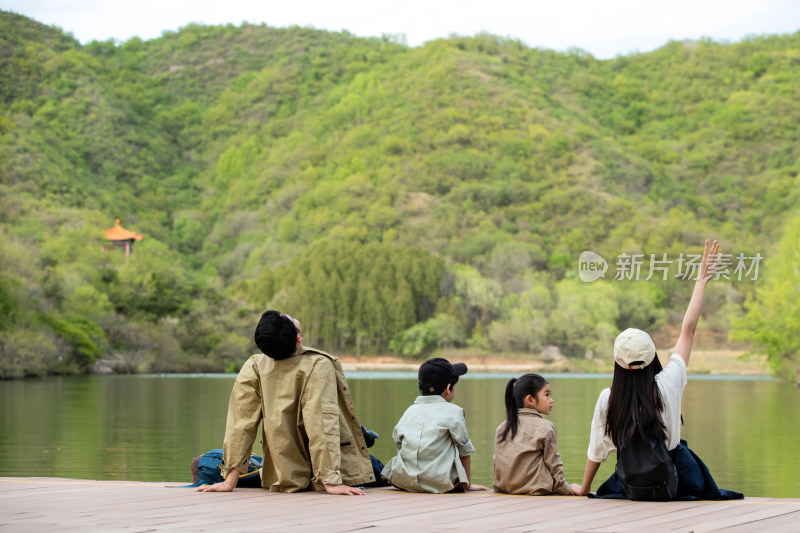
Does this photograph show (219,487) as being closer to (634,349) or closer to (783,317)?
(634,349)

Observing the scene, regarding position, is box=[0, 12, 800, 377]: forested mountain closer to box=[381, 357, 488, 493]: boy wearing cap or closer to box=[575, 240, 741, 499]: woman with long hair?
box=[381, 357, 488, 493]: boy wearing cap

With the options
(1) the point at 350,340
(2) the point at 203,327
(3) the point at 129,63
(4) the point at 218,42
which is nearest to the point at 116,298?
(2) the point at 203,327

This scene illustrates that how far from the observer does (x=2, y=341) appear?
41562 mm

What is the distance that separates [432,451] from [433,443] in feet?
0.16

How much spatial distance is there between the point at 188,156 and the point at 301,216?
105 ft

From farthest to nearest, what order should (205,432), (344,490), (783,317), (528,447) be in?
1. (783,317)
2. (205,432)
3. (528,447)
4. (344,490)

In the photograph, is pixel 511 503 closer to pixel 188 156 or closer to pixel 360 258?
pixel 360 258

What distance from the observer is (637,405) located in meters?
5.67

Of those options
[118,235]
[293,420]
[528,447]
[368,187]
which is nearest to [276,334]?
[293,420]

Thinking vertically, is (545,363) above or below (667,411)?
below

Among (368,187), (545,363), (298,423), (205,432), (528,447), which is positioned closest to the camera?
(298,423)

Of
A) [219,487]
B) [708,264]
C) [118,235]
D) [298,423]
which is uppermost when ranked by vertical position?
[118,235]

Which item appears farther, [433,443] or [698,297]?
[433,443]

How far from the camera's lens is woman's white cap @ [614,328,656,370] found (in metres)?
5.51
